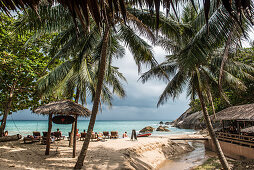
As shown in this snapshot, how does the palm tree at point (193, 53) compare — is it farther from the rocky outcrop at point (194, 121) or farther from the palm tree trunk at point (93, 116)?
the rocky outcrop at point (194, 121)

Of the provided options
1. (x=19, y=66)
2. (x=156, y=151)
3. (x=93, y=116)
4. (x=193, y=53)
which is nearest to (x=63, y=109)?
(x=93, y=116)

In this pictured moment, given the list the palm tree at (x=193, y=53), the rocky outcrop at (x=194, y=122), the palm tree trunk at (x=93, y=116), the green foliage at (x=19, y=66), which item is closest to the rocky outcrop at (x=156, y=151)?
the palm tree at (x=193, y=53)

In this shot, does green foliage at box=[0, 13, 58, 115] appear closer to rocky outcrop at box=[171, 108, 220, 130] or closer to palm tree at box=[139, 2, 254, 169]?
palm tree at box=[139, 2, 254, 169]

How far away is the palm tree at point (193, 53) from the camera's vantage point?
4129mm

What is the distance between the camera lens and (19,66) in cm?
964

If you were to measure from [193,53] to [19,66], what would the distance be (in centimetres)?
959

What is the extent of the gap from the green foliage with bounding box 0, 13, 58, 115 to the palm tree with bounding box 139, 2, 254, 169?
265 inches

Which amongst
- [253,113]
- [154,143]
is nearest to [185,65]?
[253,113]

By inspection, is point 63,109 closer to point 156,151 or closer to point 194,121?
point 156,151

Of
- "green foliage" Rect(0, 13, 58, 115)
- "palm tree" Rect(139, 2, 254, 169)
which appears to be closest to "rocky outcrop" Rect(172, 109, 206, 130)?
"palm tree" Rect(139, 2, 254, 169)

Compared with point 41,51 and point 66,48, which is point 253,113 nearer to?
point 66,48

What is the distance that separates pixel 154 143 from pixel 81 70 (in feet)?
30.0

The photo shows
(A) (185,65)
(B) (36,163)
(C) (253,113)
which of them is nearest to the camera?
(A) (185,65)

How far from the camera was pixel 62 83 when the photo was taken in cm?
818
